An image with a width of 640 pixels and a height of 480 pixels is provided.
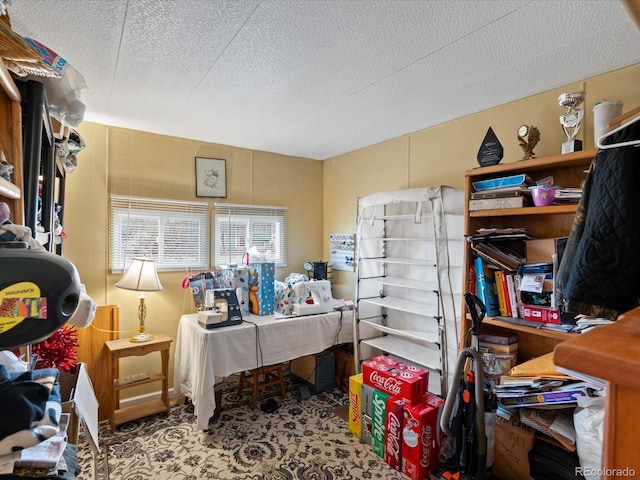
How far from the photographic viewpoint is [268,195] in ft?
12.3

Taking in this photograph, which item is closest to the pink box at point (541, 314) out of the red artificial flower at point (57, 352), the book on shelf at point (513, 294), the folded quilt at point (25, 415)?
the book on shelf at point (513, 294)

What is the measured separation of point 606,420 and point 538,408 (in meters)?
1.89

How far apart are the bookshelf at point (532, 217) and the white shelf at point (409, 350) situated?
43 cm

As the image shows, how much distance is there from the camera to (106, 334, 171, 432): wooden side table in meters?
2.62

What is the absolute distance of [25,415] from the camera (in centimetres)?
64

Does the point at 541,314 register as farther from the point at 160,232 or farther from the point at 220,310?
the point at 160,232

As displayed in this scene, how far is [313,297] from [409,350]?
38.4 inches

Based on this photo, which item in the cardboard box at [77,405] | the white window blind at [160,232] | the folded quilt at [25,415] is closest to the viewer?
the folded quilt at [25,415]

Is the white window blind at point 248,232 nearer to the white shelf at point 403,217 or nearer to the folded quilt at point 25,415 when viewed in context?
the white shelf at point 403,217

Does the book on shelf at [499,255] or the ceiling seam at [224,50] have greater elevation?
the ceiling seam at [224,50]

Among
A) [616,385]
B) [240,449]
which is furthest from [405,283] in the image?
[616,385]

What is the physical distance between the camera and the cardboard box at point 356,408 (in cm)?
251

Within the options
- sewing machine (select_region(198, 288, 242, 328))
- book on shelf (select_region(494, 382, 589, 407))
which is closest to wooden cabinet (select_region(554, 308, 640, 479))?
book on shelf (select_region(494, 382, 589, 407))

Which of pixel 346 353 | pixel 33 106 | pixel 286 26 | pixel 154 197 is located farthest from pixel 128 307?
pixel 286 26
